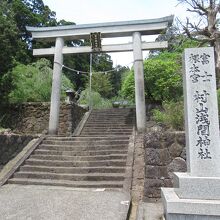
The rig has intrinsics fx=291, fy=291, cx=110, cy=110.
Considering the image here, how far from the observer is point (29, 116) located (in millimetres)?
13938

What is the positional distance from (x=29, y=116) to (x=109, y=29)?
562 centimetres

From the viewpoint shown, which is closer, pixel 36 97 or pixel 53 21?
pixel 36 97

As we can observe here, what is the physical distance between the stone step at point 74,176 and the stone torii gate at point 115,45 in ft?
12.5

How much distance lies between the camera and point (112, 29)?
12.0 metres

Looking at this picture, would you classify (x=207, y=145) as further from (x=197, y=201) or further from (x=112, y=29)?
(x=112, y=29)

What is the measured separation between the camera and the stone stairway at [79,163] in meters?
7.48

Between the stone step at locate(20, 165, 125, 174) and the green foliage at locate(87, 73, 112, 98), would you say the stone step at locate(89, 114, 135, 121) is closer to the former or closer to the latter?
the stone step at locate(20, 165, 125, 174)

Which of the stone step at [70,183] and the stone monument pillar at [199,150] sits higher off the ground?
the stone monument pillar at [199,150]

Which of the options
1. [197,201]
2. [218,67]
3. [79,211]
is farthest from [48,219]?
[218,67]

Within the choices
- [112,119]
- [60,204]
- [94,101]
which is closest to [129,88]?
[112,119]

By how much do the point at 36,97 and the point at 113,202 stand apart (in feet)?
34.1

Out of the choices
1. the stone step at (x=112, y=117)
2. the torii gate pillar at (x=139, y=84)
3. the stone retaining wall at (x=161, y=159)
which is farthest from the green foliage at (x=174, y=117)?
the stone step at (x=112, y=117)

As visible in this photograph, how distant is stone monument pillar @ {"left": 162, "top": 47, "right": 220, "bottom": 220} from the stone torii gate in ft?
21.1

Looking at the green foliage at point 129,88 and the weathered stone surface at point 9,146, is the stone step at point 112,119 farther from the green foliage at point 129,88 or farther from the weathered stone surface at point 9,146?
the weathered stone surface at point 9,146
